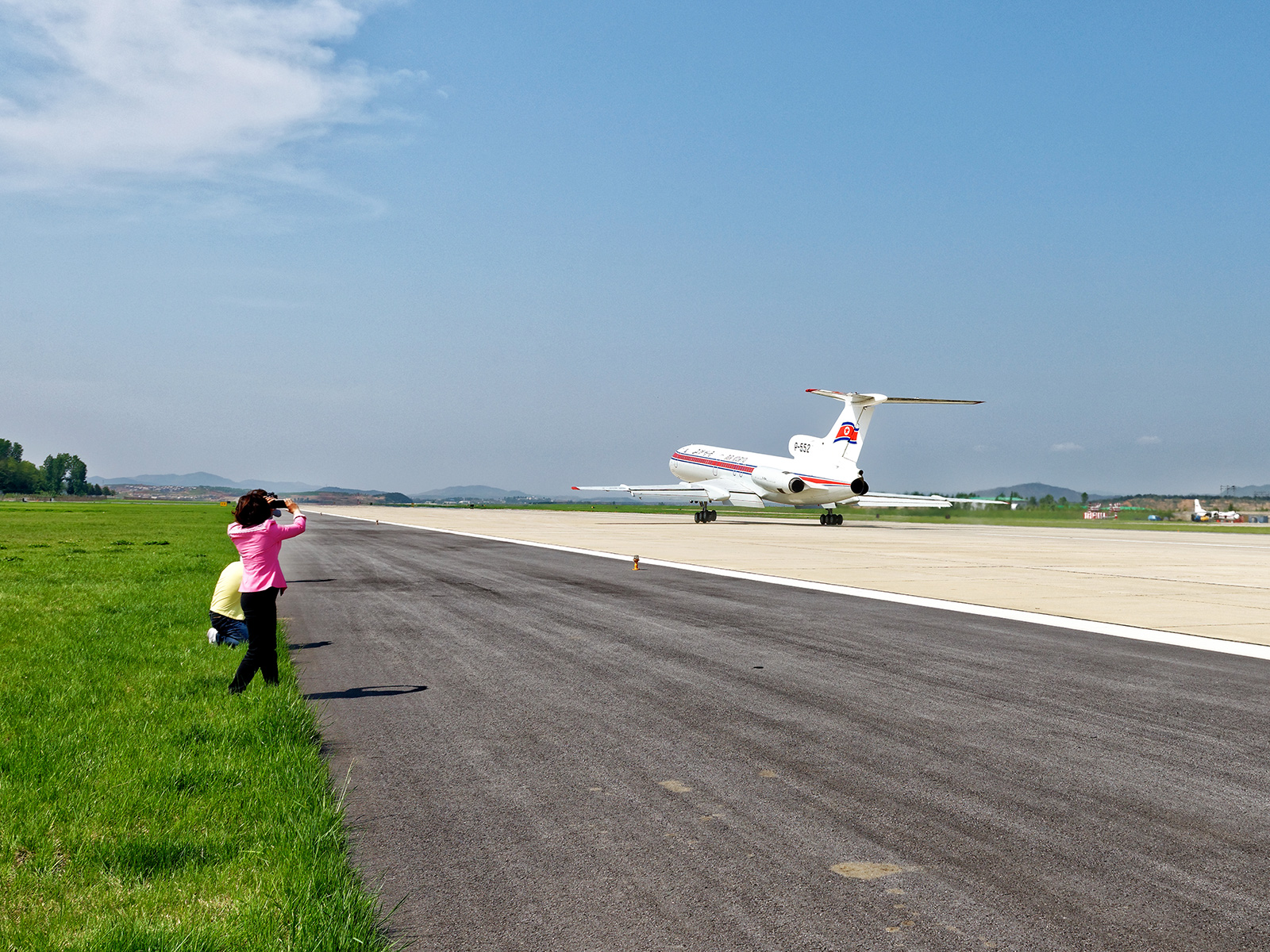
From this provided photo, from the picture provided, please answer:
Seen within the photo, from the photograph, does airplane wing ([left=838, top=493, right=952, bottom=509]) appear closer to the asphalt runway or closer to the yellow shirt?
the asphalt runway

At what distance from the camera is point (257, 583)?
8.09 meters

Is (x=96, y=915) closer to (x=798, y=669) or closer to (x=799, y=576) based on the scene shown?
(x=798, y=669)

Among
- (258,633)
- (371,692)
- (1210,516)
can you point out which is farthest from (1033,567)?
(1210,516)

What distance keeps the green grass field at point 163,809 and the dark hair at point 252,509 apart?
62.1 inches

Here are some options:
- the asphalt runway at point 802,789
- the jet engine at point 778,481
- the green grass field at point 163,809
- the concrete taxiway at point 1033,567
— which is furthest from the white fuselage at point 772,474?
the green grass field at point 163,809

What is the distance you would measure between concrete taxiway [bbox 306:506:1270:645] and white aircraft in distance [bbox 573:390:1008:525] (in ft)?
15.6

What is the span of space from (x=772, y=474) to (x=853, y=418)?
5.80 meters

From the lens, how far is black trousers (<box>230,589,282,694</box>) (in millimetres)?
8062

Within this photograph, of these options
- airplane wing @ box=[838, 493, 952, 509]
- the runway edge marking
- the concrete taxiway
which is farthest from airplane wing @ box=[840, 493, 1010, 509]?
the runway edge marking

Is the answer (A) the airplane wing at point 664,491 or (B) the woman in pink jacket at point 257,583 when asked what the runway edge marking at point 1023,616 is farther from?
(A) the airplane wing at point 664,491

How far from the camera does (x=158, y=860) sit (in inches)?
175

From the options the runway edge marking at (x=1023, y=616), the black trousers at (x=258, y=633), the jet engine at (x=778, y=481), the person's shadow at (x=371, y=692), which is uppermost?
the jet engine at (x=778, y=481)

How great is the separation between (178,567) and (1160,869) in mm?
21790

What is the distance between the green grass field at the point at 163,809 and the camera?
12.3 feet
